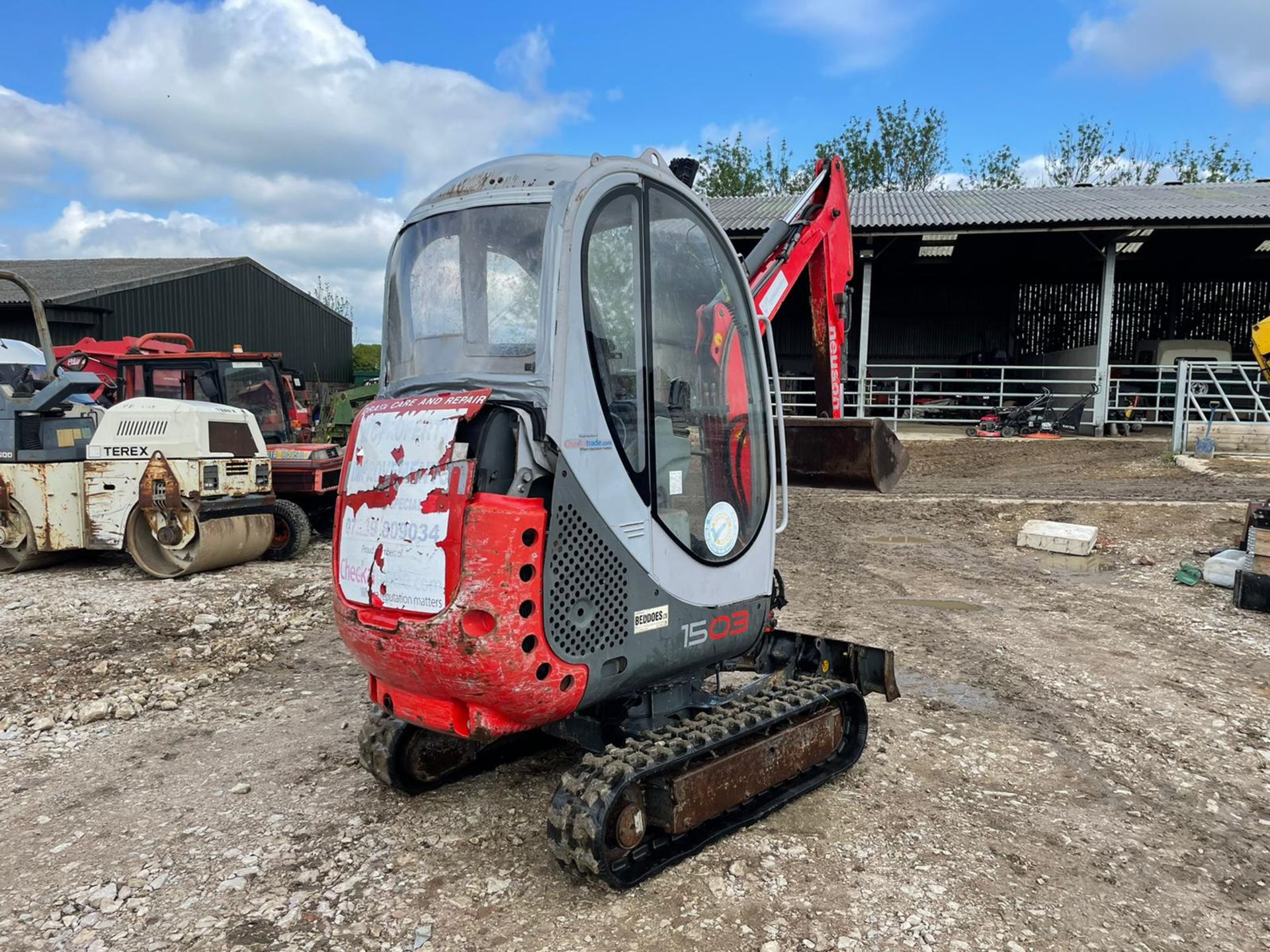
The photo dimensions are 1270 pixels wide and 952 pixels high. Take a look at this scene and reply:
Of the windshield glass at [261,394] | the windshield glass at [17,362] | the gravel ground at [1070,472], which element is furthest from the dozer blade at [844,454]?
the windshield glass at [17,362]

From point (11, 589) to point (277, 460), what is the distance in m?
2.73

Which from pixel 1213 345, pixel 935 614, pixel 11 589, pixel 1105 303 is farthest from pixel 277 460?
pixel 1213 345

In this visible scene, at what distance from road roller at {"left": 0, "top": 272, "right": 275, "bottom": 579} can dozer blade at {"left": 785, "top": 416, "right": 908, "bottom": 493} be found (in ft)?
18.6

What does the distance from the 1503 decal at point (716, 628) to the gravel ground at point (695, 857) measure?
79cm

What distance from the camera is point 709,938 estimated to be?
3.01 metres

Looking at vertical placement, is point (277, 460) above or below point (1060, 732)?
above

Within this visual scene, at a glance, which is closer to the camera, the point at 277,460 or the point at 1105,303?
the point at 277,460

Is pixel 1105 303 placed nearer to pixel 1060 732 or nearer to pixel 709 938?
pixel 1060 732

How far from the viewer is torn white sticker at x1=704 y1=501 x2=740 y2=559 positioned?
3.70 metres

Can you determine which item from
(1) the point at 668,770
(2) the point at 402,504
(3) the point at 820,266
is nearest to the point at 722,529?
(1) the point at 668,770

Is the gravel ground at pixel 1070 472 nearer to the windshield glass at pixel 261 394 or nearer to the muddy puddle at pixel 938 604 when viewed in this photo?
the muddy puddle at pixel 938 604

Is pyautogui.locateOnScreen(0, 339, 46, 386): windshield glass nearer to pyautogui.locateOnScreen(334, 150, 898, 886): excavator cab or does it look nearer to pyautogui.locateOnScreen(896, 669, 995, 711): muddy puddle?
pyautogui.locateOnScreen(334, 150, 898, 886): excavator cab

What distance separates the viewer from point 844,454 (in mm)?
4922

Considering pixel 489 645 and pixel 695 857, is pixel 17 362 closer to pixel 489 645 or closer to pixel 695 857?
pixel 489 645
